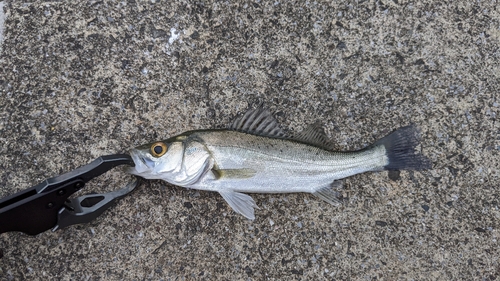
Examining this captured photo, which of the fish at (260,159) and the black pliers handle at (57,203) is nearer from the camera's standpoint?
the black pliers handle at (57,203)

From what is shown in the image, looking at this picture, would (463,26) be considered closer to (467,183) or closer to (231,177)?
(467,183)

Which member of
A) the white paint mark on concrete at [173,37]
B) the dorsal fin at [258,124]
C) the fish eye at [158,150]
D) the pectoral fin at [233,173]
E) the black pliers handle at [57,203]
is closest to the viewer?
the black pliers handle at [57,203]

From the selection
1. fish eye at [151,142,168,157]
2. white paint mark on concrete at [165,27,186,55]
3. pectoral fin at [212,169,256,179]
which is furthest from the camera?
white paint mark on concrete at [165,27,186,55]

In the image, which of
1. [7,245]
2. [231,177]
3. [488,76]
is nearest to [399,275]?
[231,177]

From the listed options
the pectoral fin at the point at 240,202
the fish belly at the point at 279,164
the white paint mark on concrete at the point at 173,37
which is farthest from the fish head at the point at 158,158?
the white paint mark on concrete at the point at 173,37

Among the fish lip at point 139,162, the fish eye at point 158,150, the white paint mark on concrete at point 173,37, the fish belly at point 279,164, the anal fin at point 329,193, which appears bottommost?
the anal fin at point 329,193

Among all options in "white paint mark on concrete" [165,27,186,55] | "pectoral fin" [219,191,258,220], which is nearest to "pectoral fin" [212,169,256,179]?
"pectoral fin" [219,191,258,220]

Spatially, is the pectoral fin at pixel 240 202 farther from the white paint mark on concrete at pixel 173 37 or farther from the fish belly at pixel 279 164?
the white paint mark on concrete at pixel 173 37

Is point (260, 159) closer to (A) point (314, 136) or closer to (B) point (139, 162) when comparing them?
(A) point (314, 136)

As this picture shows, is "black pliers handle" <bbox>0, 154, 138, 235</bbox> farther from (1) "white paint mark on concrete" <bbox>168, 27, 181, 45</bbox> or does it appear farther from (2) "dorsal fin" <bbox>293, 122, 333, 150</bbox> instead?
(2) "dorsal fin" <bbox>293, 122, 333, 150</bbox>
